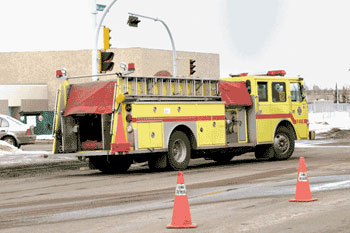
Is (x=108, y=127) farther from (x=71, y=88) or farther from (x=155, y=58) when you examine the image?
(x=155, y=58)

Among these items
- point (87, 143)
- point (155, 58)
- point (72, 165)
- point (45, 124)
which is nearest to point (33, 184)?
point (87, 143)

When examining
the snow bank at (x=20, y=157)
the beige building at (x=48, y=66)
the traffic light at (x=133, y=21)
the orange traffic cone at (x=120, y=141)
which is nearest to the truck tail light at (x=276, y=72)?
the orange traffic cone at (x=120, y=141)

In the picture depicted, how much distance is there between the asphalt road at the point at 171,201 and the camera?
945 centimetres

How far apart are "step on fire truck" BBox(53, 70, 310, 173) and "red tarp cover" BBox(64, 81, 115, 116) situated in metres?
0.03

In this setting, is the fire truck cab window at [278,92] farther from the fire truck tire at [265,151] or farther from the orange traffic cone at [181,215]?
the orange traffic cone at [181,215]

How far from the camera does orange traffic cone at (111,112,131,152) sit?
1801cm

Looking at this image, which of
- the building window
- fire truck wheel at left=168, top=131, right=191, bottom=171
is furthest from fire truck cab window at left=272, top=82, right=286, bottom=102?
the building window

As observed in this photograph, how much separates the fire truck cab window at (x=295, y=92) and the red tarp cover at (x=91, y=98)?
24.3 ft

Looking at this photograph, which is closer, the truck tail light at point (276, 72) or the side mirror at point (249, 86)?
the side mirror at point (249, 86)

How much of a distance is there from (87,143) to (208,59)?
78.1 metres

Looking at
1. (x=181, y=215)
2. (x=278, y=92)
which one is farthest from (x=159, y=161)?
(x=181, y=215)

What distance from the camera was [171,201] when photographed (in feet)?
40.2

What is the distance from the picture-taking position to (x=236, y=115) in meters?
21.6

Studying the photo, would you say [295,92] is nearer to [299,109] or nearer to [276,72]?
[299,109]
